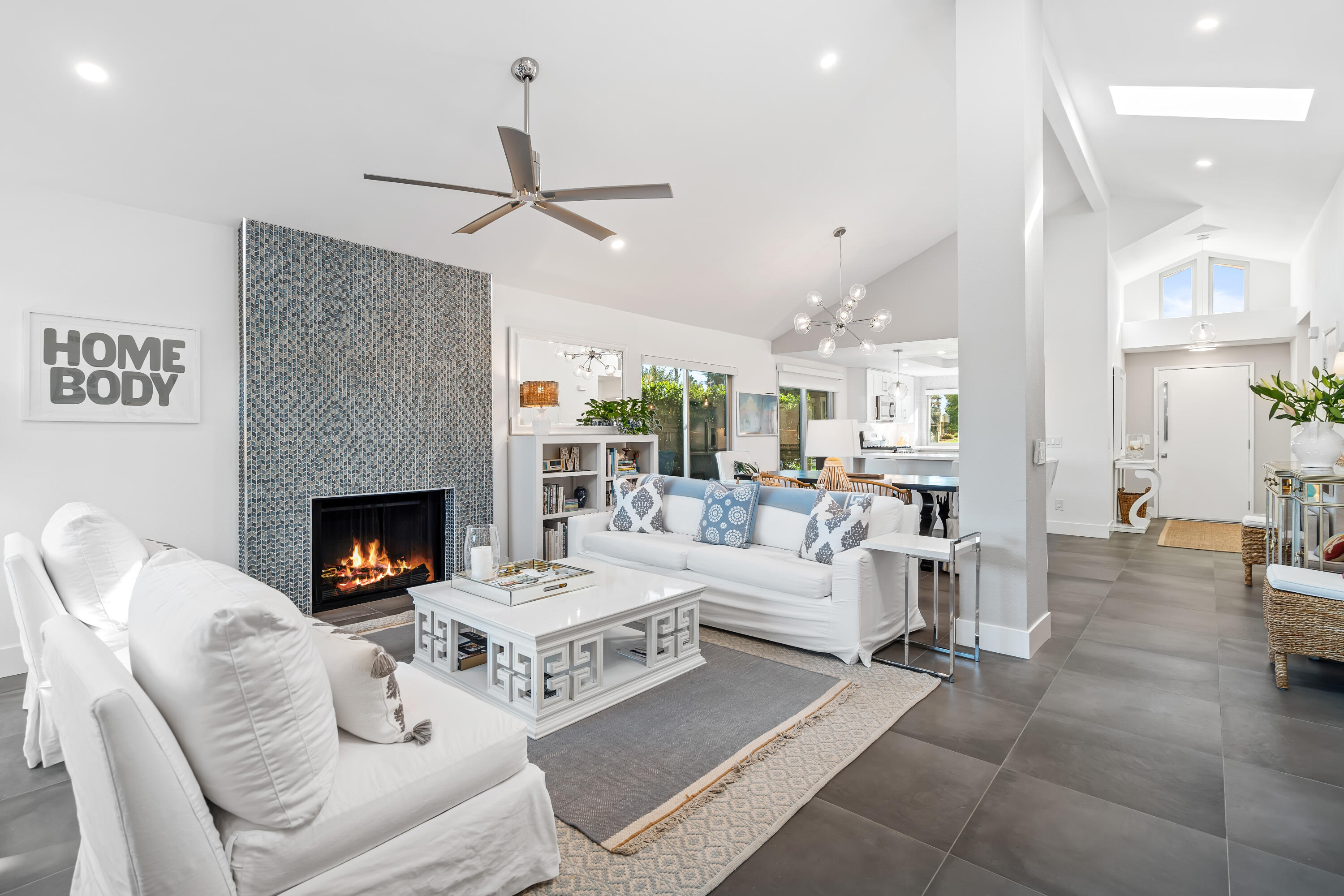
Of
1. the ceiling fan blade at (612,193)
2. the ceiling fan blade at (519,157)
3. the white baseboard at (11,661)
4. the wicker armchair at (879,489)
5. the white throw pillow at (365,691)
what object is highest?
the ceiling fan blade at (519,157)

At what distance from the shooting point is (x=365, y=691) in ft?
4.99

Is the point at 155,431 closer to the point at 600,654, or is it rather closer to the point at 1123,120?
the point at 600,654

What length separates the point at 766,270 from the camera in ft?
22.1

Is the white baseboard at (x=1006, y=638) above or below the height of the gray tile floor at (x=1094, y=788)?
above

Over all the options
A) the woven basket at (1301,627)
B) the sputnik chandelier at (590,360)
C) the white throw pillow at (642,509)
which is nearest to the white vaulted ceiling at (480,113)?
the sputnik chandelier at (590,360)

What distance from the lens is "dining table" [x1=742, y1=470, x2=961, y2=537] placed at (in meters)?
5.13

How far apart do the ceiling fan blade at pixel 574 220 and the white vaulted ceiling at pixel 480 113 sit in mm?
925

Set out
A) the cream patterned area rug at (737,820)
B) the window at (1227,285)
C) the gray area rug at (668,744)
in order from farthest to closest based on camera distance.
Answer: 1. the window at (1227,285)
2. the gray area rug at (668,744)
3. the cream patterned area rug at (737,820)

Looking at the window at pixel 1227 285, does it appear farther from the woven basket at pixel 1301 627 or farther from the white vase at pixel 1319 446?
the woven basket at pixel 1301 627

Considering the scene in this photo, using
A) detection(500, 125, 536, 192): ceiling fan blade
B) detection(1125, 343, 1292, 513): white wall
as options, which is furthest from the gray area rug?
detection(1125, 343, 1292, 513): white wall

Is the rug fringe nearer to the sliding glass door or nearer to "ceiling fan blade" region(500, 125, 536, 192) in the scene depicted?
"ceiling fan blade" region(500, 125, 536, 192)

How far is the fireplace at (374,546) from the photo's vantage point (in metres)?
4.43

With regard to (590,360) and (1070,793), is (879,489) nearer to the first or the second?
(590,360)

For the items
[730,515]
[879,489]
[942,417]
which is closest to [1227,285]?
[942,417]
